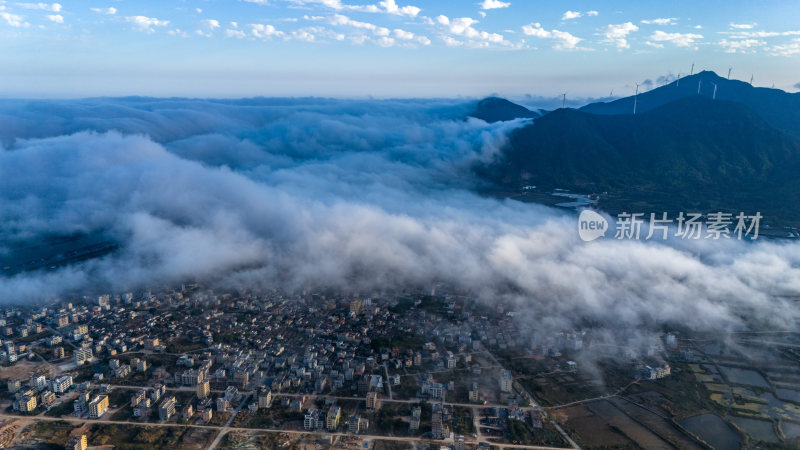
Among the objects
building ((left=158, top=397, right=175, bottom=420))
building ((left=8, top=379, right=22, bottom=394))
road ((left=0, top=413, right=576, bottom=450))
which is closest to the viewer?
road ((left=0, top=413, right=576, bottom=450))

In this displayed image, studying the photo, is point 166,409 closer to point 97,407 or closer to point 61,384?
point 97,407

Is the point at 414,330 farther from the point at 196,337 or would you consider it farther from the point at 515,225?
the point at 515,225

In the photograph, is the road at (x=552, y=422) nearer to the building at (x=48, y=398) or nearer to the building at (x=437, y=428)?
the building at (x=437, y=428)

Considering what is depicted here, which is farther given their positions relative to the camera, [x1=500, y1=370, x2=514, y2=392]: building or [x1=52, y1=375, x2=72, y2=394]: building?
[x1=52, y1=375, x2=72, y2=394]: building

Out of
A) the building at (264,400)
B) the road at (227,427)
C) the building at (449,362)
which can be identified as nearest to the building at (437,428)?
the building at (449,362)

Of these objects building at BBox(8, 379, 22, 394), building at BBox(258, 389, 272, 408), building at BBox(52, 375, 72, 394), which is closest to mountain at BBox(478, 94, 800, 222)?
building at BBox(258, 389, 272, 408)

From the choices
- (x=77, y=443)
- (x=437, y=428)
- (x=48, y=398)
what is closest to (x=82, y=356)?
(x=48, y=398)

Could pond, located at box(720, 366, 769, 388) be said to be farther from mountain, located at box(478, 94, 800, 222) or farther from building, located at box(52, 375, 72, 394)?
mountain, located at box(478, 94, 800, 222)
